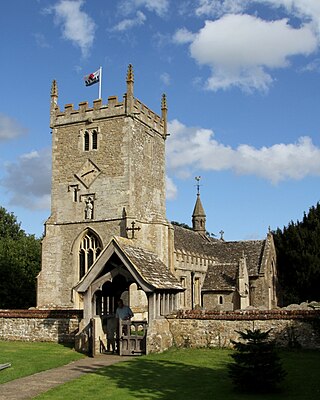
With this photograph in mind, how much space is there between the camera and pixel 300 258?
1678 inches

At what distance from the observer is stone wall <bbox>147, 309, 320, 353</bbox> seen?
50.6 ft

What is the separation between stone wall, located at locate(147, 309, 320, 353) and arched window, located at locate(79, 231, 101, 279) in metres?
13.0

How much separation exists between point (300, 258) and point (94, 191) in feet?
68.1

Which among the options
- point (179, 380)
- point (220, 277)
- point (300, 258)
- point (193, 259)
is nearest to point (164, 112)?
point (193, 259)

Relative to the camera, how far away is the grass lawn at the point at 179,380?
9.79 meters

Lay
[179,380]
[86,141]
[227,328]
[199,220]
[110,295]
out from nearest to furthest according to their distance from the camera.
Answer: [179,380]
[227,328]
[110,295]
[86,141]
[199,220]

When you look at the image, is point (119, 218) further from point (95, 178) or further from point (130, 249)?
point (130, 249)

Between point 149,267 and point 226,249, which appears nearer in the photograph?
point 149,267

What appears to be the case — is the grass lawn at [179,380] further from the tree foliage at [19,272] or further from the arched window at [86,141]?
the tree foliage at [19,272]

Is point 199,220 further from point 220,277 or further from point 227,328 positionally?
point 227,328

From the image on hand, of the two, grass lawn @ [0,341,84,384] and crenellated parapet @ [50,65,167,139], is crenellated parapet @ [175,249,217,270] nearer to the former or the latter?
crenellated parapet @ [50,65,167,139]

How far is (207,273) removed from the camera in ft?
130

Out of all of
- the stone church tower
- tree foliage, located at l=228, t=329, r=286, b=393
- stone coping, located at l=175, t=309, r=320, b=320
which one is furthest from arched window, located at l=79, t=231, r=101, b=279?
tree foliage, located at l=228, t=329, r=286, b=393

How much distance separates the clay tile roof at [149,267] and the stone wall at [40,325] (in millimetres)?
3489
